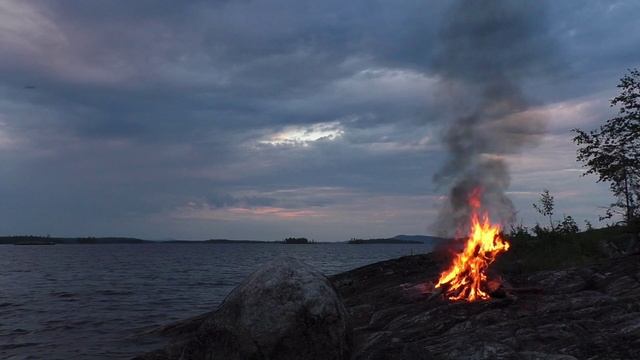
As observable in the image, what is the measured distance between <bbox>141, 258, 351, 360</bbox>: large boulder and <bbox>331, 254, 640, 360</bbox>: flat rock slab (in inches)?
40.1

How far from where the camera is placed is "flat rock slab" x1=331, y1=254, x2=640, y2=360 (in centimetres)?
979

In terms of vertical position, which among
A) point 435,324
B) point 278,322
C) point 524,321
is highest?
point 278,322

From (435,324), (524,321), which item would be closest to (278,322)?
(435,324)

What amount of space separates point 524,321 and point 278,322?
5.24m

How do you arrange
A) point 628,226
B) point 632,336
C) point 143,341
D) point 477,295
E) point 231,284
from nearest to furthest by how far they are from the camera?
point 632,336 < point 477,295 < point 628,226 < point 143,341 < point 231,284

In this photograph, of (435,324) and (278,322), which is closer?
(278,322)

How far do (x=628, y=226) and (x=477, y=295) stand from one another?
9937mm

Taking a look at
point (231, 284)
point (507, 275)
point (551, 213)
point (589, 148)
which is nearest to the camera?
point (507, 275)

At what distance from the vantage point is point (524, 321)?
11672 millimetres

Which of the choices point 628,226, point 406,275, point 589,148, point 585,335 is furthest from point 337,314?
point 589,148

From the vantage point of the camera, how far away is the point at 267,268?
1165 cm

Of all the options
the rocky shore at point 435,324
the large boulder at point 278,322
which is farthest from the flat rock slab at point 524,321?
the large boulder at point 278,322

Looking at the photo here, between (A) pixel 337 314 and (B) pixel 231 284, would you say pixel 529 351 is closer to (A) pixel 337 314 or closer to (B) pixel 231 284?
(A) pixel 337 314

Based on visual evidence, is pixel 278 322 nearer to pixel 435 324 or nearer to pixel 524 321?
pixel 435 324
